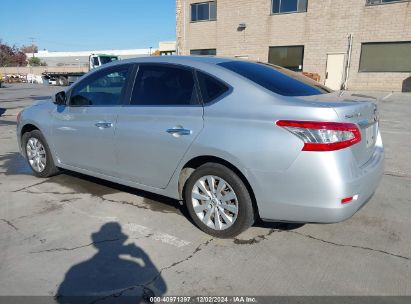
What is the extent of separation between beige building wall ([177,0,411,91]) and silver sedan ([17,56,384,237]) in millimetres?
21919

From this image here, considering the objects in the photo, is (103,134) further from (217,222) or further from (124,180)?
(217,222)

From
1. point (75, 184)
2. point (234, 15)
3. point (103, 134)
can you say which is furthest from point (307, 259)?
point (234, 15)

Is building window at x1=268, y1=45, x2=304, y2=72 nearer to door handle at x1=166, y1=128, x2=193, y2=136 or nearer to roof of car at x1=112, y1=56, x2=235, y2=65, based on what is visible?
roof of car at x1=112, y1=56, x2=235, y2=65

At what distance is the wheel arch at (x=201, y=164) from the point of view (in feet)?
10.9

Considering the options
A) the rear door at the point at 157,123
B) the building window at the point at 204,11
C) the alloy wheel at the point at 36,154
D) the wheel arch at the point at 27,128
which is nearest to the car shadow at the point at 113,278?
the rear door at the point at 157,123

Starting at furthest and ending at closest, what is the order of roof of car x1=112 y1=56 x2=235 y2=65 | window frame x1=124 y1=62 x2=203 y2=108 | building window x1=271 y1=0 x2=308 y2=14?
building window x1=271 y1=0 x2=308 y2=14, roof of car x1=112 y1=56 x2=235 y2=65, window frame x1=124 y1=62 x2=203 y2=108

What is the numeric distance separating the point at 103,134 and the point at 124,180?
59cm

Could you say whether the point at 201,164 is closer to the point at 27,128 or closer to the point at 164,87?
the point at 164,87

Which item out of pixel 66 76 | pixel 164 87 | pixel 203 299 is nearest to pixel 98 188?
pixel 164 87

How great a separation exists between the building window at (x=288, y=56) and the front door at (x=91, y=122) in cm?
2367

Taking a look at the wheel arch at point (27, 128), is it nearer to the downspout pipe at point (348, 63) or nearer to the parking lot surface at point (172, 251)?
the parking lot surface at point (172, 251)

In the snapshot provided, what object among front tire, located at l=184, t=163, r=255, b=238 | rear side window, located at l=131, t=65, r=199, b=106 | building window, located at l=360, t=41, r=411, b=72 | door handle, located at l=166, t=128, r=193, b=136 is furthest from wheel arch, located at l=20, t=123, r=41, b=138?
building window, located at l=360, t=41, r=411, b=72

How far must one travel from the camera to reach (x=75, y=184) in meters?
5.12

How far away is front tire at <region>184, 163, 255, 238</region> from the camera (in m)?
3.31
